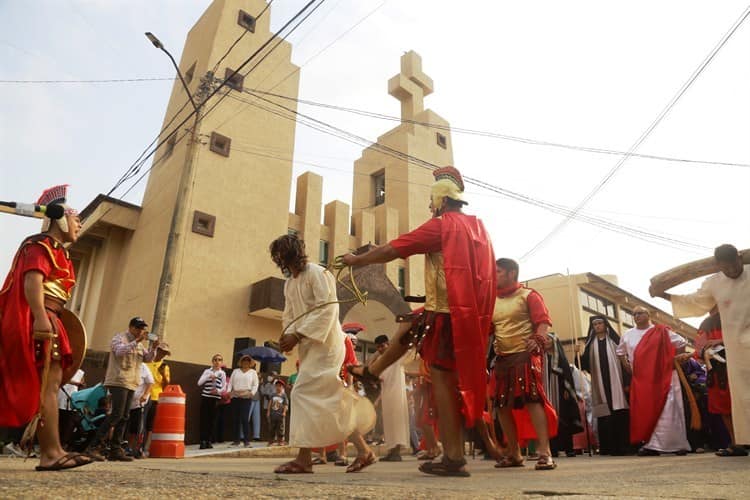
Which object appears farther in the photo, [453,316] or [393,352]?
[393,352]

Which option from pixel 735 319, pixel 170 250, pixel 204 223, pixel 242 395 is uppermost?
pixel 204 223

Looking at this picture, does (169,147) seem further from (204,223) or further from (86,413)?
(86,413)

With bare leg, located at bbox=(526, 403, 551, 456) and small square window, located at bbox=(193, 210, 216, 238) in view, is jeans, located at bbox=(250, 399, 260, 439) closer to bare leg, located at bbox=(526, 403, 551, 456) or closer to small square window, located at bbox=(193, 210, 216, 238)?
small square window, located at bbox=(193, 210, 216, 238)

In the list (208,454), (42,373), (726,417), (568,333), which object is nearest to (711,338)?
(726,417)

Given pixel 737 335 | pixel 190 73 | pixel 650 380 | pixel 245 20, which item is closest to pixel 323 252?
pixel 190 73

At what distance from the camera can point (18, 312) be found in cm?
322

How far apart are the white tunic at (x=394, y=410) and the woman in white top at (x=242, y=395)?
11.9 feet

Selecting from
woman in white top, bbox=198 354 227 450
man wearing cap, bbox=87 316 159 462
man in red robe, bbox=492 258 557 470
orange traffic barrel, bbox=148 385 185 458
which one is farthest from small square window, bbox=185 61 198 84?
man in red robe, bbox=492 258 557 470

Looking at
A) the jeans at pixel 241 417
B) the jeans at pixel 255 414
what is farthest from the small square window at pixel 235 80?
the jeans at pixel 241 417

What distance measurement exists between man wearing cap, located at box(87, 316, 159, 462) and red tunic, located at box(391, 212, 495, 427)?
461 cm

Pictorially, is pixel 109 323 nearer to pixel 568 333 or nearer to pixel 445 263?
pixel 445 263

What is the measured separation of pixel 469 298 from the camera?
336 centimetres

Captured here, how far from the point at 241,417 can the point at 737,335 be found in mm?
8118

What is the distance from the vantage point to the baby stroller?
6.05 m
